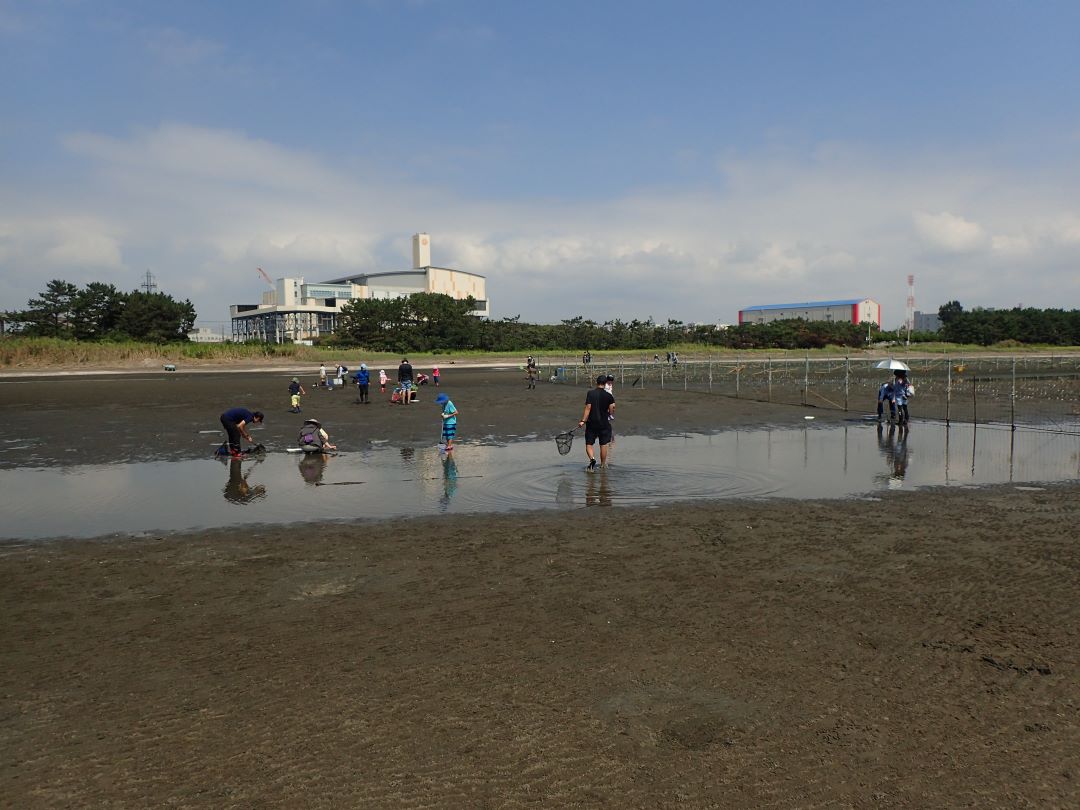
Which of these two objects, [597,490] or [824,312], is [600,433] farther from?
[824,312]

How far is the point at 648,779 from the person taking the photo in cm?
436

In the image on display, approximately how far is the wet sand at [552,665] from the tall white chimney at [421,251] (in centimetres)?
15712

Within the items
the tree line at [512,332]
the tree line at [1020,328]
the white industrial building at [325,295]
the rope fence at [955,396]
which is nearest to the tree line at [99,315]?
the tree line at [512,332]

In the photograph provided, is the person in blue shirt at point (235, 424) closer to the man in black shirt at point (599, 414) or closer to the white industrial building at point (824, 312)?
the man in black shirt at point (599, 414)

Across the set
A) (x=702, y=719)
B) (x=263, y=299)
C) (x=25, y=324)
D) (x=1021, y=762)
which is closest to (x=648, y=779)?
(x=702, y=719)

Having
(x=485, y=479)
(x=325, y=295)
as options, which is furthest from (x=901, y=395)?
(x=325, y=295)

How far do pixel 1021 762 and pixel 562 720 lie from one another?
2803 millimetres

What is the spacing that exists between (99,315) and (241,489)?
8777 centimetres

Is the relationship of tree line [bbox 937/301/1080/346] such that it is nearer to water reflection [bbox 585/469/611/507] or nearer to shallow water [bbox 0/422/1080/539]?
shallow water [bbox 0/422/1080/539]

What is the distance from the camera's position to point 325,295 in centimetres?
14562

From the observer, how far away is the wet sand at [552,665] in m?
4.39

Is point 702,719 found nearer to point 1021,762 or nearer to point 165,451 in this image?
point 1021,762

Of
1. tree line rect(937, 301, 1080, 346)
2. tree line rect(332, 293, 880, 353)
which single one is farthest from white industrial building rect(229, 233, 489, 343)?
tree line rect(937, 301, 1080, 346)

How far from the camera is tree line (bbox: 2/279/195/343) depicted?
279 ft
